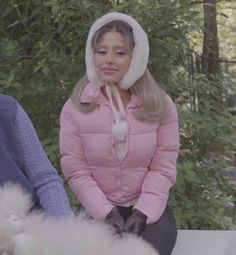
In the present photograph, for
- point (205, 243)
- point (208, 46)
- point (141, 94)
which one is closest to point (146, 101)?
point (141, 94)

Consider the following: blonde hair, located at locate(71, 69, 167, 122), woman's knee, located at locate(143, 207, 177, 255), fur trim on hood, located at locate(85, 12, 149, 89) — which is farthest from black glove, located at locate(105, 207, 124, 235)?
fur trim on hood, located at locate(85, 12, 149, 89)

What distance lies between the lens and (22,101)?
448cm

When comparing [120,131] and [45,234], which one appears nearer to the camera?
[45,234]

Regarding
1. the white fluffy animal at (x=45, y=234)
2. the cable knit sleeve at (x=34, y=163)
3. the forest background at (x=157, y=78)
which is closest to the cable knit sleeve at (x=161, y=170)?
the cable knit sleeve at (x=34, y=163)

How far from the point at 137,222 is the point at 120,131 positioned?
41cm

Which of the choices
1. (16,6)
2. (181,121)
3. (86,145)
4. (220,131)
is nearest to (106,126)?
(86,145)

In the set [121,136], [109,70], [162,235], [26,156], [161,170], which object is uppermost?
[109,70]

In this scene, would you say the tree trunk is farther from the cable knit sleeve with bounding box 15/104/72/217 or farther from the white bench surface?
the cable knit sleeve with bounding box 15/104/72/217

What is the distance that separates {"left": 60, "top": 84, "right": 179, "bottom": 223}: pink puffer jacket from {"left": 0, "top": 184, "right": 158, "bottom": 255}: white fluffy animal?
1.39 meters

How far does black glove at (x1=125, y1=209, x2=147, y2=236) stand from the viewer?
292 centimetres

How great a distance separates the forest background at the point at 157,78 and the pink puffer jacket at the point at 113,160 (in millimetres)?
1012

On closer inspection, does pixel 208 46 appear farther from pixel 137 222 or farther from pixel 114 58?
pixel 137 222

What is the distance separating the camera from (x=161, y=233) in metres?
2.95

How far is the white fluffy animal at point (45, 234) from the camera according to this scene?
4.44ft
